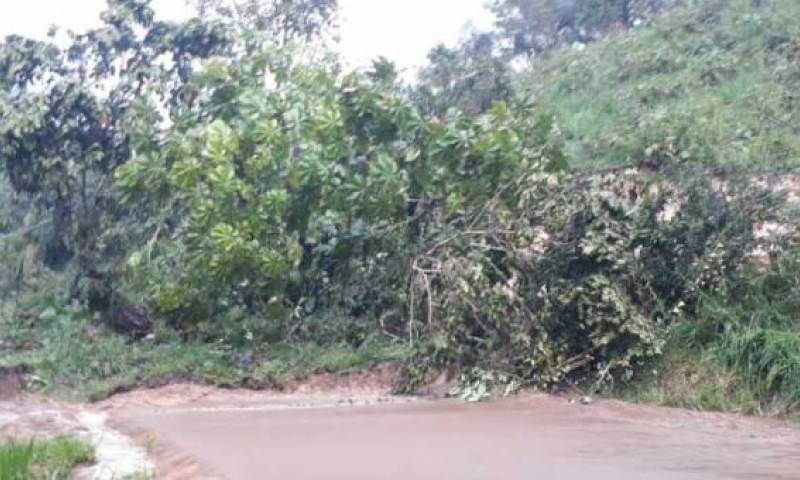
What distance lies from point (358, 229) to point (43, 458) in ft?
23.3

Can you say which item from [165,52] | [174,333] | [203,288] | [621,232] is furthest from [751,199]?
[165,52]

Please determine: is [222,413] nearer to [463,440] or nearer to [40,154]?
[463,440]

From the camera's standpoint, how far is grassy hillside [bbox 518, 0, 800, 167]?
55.2 ft

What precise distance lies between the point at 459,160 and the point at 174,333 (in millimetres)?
4842

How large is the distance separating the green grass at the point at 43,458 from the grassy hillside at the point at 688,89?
8069mm

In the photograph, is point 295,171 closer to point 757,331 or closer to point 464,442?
point 464,442

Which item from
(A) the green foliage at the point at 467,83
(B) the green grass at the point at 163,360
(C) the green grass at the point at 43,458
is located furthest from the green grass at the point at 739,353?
(A) the green foliage at the point at 467,83

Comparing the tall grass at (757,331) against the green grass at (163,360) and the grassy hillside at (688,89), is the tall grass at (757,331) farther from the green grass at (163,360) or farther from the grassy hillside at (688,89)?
the green grass at (163,360)

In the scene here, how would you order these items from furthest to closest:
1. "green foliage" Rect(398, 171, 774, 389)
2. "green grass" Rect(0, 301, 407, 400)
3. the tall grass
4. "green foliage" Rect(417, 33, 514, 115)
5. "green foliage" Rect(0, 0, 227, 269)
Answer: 1. "green foliage" Rect(417, 33, 514, 115)
2. "green foliage" Rect(0, 0, 227, 269)
3. "green grass" Rect(0, 301, 407, 400)
4. "green foliage" Rect(398, 171, 774, 389)
5. the tall grass

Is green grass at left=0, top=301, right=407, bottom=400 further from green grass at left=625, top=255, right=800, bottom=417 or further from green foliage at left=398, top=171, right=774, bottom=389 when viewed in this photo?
green grass at left=625, top=255, right=800, bottom=417

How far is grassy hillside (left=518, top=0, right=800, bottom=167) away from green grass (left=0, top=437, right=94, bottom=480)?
8.07 metres

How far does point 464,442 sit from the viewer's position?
8.91m

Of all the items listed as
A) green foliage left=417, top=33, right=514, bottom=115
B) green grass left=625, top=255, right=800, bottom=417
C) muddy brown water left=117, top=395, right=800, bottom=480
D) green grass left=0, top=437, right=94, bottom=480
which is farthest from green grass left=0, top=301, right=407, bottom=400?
green foliage left=417, top=33, right=514, bottom=115

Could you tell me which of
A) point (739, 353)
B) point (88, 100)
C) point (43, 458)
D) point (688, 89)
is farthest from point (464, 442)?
point (688, 89)
